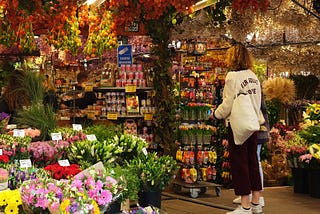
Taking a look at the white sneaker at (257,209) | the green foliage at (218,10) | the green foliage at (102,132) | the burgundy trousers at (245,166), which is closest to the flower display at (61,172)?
the green foliage at (102,132)

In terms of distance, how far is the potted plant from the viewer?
4652mm

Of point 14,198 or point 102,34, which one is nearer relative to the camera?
point 14,198

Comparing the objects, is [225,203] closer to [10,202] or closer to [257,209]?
[257,209]

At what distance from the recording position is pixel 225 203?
7449 millimetres

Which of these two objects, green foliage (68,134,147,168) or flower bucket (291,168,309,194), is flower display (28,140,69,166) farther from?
flower bucket (291,168,309,194)

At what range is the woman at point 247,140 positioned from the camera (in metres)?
6.28

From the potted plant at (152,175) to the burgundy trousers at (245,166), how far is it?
1.63m

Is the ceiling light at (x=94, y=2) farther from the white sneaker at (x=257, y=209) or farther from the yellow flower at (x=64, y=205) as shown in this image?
the yellow flower at (x=64, y=205)

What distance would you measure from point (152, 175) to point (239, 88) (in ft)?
6.47

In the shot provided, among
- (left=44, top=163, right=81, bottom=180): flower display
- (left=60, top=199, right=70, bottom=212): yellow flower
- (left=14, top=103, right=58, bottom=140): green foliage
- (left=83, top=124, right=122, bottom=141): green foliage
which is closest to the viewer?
(left=60, top=199, right=70, bottom=212): yellow flower

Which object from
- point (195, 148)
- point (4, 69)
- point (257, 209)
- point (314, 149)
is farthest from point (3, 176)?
point (4, 69)

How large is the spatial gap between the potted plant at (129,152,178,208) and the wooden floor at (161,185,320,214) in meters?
1.83

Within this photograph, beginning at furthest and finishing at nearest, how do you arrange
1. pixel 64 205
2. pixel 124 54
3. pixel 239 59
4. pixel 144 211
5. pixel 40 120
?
pixel 124 54 → pixel 239 59 → pixel 40 120 → pixel 144 211 → pixel 64 205

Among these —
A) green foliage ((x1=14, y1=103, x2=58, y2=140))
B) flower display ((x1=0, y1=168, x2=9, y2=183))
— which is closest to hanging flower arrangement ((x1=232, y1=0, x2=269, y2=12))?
green foliage ((x1=14, y1=103, x2=58, y2=140))
